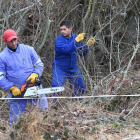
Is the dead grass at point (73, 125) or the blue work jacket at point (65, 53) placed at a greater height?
the blue work jacket at point (65, 53)

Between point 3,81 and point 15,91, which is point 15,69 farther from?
point 15,91

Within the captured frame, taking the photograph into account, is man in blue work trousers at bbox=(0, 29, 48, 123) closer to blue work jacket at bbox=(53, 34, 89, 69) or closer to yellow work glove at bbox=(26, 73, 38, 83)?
yellow work glove at bbox=(26, 73, 38, 83)

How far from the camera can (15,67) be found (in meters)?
4.41

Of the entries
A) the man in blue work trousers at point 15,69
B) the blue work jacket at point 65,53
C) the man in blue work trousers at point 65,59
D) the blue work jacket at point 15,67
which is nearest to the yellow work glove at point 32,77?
the man in blue work trousers at point 15,69

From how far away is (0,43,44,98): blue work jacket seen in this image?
171 inches

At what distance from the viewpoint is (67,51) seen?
520 centimetres

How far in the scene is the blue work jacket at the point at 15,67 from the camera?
4340mm

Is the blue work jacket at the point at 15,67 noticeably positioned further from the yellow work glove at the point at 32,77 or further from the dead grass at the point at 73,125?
the dead grass at the point at 73,125

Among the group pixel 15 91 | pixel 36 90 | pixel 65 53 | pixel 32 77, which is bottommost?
pixel 15 91

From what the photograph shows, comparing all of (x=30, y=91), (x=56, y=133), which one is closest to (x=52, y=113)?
(x=56, y=133)

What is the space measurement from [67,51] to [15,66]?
127 cm

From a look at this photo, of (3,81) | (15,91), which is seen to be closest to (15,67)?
(3,81)

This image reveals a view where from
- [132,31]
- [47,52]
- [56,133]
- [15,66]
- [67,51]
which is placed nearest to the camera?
[56,133]

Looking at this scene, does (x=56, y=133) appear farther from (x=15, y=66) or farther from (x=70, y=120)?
(x=15, y=66)
